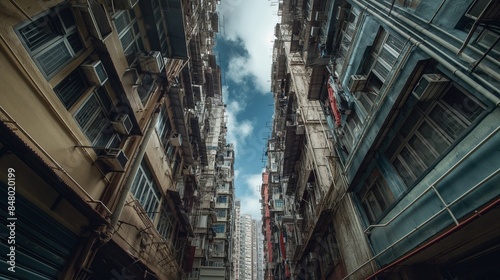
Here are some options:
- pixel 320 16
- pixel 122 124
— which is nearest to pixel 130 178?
pixel 122 124

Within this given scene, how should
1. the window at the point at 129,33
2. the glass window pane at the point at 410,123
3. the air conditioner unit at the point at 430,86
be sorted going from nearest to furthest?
the air conditioner unit at the point at 430,86 < the glass window pane at the point at 410,123 < the window at the point at 129,33

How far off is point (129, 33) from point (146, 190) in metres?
7.59

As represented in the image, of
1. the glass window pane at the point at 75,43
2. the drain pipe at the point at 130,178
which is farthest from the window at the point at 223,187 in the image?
the glass window pane at the point at 75,43

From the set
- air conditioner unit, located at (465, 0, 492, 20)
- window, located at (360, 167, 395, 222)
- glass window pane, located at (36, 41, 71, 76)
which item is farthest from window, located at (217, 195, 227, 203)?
air conditioner unit, located at (465, 0, 492, 20)

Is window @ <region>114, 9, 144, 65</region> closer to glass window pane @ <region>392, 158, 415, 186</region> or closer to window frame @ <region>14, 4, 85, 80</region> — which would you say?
window frame @ <region>14, 4, 85, 80</region>

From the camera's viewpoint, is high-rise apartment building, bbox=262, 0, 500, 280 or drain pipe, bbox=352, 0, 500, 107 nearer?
drain pipe, bbox=352, 0, 500, 107

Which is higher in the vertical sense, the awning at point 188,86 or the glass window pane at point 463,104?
the awning at point 188,86

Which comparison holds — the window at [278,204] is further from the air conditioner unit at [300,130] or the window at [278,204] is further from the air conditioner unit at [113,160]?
the air conditioner unit at [113,160]

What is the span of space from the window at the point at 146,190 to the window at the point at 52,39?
5.67 metres

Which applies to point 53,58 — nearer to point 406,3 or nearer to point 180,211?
point 406,3

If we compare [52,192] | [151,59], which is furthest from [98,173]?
[151,59]

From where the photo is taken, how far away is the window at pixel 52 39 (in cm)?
542

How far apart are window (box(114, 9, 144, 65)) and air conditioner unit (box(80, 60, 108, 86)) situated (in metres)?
2.22

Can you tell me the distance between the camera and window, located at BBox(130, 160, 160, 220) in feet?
34.6
